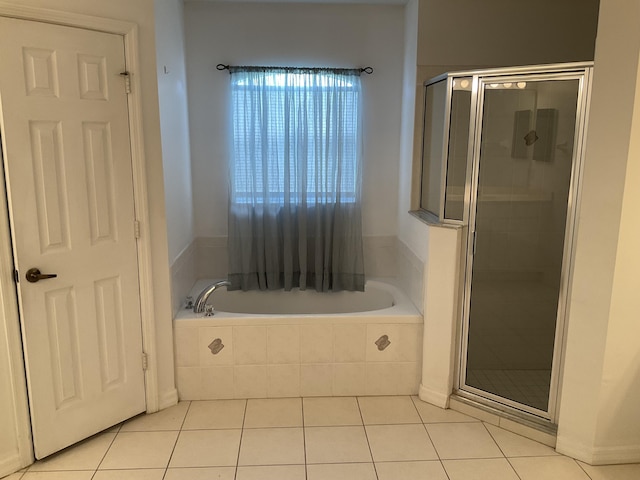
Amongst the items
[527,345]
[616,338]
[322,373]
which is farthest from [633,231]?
[322,373]

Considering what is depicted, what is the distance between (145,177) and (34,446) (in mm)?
1427

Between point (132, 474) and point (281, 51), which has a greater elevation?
point (281, 51)

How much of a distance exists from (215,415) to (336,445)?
748mm

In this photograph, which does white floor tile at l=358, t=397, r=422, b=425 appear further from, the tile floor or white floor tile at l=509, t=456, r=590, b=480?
white floor tile at l=509, t=456, r=590, b=480

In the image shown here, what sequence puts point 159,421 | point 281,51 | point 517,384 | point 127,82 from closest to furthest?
point 127,82, point 159,421, point 517,384, point 281,51

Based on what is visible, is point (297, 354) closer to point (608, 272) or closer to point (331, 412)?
point (331, 412)

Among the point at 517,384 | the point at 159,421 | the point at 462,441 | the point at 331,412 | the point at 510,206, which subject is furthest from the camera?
the point at 510,206

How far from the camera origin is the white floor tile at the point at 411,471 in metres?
2.25

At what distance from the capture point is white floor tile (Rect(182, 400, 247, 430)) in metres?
2.67

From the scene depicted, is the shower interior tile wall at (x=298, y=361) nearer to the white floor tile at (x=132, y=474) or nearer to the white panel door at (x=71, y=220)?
the white panel door at (x=71, y=220)

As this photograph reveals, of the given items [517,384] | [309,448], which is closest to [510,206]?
[517,384]

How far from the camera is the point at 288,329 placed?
291 centimetres

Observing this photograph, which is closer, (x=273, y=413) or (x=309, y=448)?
(x=309, y=448)

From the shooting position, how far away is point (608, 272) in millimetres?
2184
